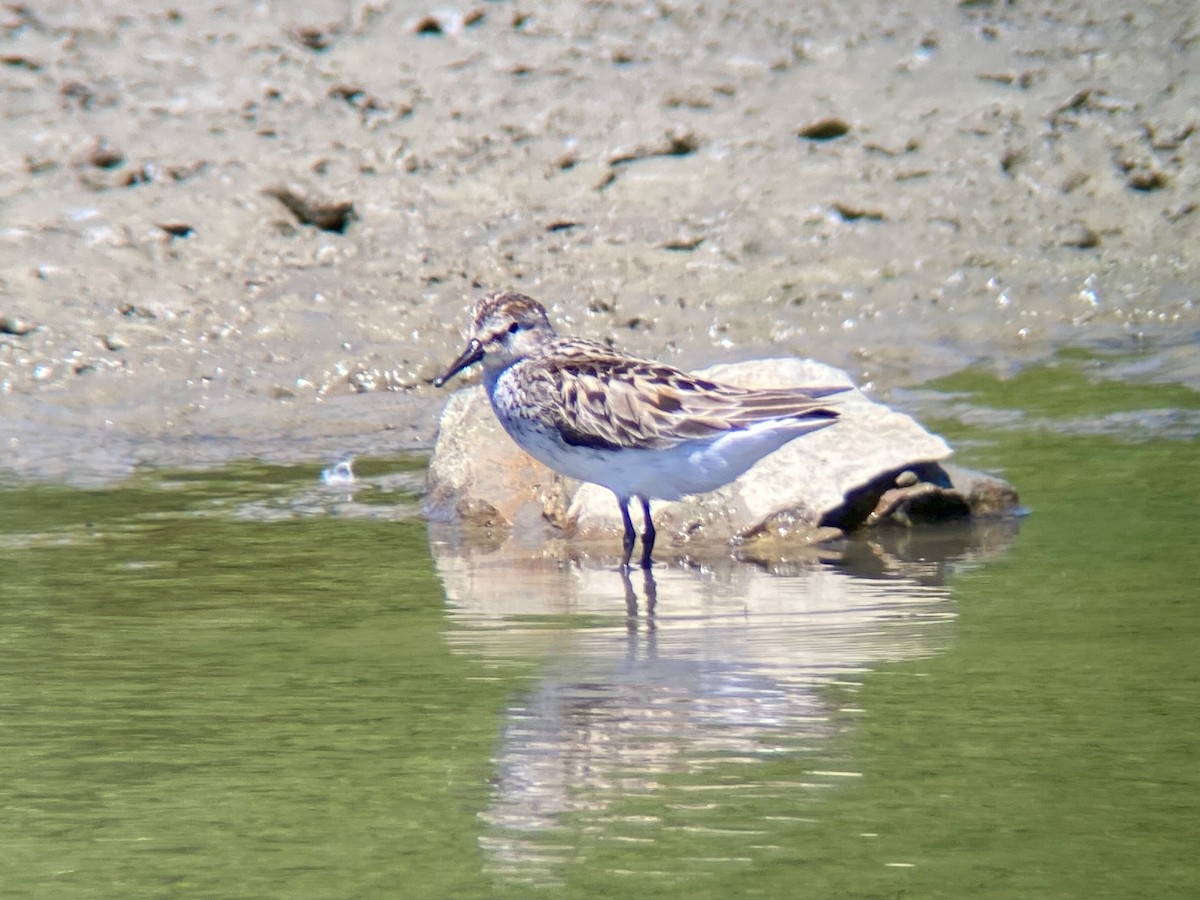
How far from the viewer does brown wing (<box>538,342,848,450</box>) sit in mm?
6785

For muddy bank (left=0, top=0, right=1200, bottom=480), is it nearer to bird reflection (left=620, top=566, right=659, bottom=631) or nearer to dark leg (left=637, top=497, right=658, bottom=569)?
dark leg (left=637, top=497, right=658, bottom=569)

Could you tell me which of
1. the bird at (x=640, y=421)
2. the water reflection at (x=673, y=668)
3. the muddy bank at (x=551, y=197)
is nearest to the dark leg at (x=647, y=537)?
the bird at (x=640, y=421)

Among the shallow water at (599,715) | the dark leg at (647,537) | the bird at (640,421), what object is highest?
the bird at (640,421)

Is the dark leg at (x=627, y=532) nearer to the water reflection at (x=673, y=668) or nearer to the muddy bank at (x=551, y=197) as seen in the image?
the water reflection at (x=673, y=668)

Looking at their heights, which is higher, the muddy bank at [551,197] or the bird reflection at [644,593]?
the muddy bank at [551,197]

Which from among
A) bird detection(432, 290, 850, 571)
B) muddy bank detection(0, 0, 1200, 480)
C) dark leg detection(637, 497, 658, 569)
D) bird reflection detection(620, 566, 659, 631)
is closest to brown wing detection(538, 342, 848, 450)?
bird detection(432, 290, 850, 571)

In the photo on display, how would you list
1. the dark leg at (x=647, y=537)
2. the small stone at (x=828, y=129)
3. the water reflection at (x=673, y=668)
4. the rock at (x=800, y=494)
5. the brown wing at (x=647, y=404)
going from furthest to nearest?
the small stone at (x=828, y=129), the rock at (x=800, y=494), the dark leg at (x=647, y=537), the brown wing at (x=647, y=404), the water reflection at (x=673, y=668)

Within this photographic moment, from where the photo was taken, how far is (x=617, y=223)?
11891mm

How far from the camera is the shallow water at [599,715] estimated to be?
3854 mm

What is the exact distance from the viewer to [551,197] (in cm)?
1210

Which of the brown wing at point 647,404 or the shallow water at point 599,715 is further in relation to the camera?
the brown wing at point 647,404

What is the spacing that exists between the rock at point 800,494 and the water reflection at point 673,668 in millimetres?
244

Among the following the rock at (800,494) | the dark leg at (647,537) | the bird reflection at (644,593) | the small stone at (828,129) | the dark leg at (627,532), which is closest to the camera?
the bird reflection at (644,593)

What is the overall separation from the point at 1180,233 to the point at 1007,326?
161cm
